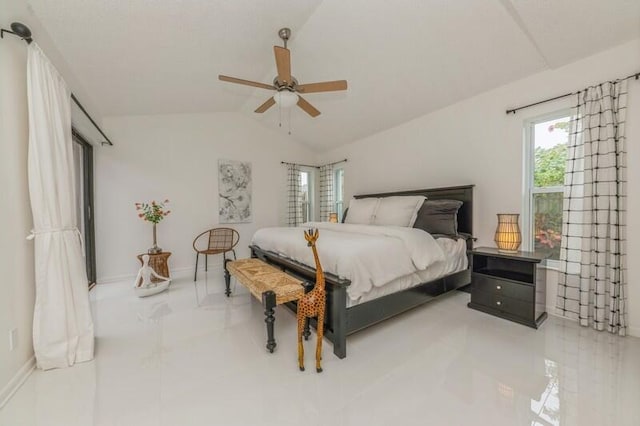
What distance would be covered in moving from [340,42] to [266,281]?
8.23 feet

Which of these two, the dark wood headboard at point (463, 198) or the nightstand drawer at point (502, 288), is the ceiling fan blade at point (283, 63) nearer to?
the dark wood headboard at point (463, 198)

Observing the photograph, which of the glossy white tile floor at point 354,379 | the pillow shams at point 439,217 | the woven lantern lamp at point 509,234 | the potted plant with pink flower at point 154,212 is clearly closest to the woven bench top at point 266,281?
→ the glossy white tile floor at point 354,379

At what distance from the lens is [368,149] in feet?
15.2

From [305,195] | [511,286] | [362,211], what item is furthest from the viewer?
[305,195]

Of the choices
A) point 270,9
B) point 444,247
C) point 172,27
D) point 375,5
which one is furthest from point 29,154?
point 444,247

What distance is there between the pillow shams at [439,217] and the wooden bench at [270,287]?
1836 mm

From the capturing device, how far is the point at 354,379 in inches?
64.1

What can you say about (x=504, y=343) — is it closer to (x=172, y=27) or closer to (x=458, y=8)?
(x=458, y=8)

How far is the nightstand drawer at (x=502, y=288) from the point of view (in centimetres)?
229

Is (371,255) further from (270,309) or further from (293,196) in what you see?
(293,196)

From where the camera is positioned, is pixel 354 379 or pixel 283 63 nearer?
pixel 354 379

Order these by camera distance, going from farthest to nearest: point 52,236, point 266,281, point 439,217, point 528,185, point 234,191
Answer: point 234,191, point 439,217, point 528,185, point 266,281, point 52,236

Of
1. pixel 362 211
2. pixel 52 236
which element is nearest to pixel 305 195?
pixel 362 211

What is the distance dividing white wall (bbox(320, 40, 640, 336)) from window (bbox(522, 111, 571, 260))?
116 mm
